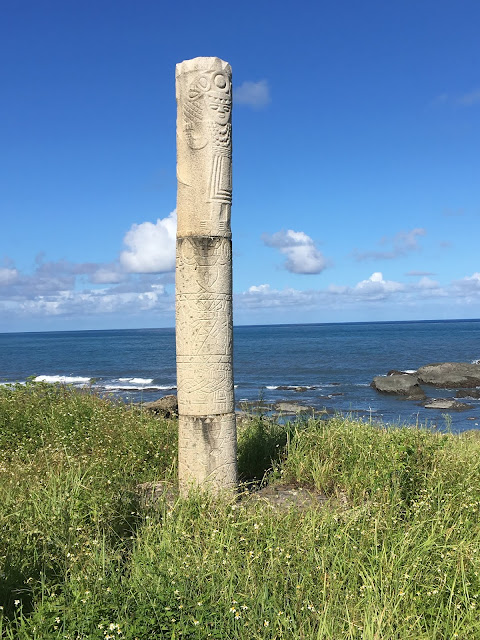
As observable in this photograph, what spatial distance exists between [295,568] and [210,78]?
16.9ft

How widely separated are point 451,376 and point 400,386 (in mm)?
5021

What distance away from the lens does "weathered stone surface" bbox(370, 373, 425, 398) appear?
3006cm

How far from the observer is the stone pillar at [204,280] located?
6.68 metres

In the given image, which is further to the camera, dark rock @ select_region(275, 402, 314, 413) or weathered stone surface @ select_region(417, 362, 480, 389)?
weathered stone surface @ select_region(417, 362, 480, 389)

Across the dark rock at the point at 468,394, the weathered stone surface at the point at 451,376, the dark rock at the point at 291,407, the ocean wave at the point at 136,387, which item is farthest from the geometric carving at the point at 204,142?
the weathered stone surface at the point at 451,376

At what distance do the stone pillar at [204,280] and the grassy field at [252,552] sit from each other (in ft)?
1.93

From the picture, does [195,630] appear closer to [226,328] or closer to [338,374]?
[226,328]

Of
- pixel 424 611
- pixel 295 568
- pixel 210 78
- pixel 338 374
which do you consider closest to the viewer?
pixel 424 611

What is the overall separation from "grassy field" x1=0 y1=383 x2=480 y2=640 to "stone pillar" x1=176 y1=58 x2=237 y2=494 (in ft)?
1.93

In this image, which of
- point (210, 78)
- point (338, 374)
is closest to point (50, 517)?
point (210, 78)

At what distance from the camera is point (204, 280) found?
6680 mm

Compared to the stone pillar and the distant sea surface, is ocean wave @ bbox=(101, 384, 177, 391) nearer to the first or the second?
the distant sea surface

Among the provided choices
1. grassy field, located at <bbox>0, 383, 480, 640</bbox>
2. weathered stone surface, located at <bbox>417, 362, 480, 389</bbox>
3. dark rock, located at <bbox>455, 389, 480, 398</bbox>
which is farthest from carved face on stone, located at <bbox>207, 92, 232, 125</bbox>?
weathered stone surface, located at <bbox>417, 362, 480, 389</bbox>

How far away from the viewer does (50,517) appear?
17.5 feet
